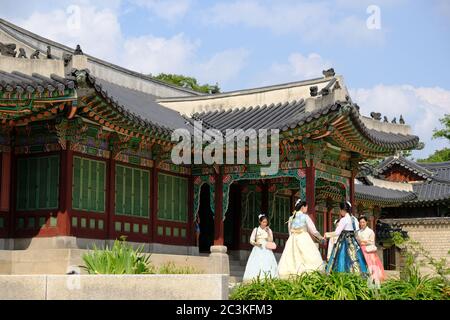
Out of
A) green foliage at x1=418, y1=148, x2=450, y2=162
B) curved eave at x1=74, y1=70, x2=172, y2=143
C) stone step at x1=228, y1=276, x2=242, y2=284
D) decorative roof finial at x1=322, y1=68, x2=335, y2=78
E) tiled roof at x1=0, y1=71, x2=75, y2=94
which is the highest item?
green foliage at x1=418, y1=148, x2=450, y2=162

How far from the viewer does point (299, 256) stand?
624 inches

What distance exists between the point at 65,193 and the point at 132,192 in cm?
289

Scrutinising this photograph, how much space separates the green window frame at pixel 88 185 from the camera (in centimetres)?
1927

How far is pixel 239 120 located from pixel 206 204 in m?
3.53

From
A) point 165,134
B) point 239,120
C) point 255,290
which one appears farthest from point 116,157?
point 255,290

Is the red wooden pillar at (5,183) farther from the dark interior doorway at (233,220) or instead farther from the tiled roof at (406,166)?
the tiled roof at (406,166)

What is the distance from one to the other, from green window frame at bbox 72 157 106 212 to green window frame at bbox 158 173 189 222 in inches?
102

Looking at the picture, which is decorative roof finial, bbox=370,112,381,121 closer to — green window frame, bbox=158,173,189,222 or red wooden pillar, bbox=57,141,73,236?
green window frame, bbox=158,173,189,222

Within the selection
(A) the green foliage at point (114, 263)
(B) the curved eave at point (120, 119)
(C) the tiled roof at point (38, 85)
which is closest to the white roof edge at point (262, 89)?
(B) the curved eave at point (120, 119)

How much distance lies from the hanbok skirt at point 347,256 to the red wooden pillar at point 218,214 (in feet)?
25.1

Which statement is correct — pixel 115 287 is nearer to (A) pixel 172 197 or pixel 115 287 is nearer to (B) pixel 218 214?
(A) pixel 172 197

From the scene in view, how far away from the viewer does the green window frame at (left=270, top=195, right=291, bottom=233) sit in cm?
2667

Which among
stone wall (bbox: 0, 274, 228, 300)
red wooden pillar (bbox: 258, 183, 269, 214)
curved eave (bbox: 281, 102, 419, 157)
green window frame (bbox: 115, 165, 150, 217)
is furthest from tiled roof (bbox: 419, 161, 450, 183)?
stone wall (bbox: 0, 274, 228, 300)

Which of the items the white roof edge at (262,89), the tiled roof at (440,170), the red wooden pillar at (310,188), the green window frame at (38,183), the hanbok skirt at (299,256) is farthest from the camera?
the tiled roof at (440,170)
